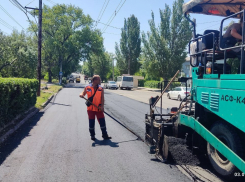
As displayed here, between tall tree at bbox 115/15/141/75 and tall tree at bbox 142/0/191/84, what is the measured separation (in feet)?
57.5

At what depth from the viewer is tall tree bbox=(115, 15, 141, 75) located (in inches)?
2406

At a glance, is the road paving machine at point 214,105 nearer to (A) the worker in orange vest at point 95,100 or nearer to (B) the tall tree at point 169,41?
(A) the worker in orange vest at point 95,100

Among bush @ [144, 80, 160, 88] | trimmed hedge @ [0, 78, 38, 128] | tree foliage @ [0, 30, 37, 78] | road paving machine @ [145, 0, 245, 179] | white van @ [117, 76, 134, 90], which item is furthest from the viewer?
bush @ [144, 80, 160, 88]

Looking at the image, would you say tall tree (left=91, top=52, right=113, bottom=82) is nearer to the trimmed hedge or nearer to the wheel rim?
the trimmed hedge

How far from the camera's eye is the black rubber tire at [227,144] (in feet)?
13.3

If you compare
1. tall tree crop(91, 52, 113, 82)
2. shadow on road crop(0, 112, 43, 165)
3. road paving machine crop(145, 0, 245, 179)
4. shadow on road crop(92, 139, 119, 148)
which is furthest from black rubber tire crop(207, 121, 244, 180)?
tall tree crop(91, 52, 113, 82)

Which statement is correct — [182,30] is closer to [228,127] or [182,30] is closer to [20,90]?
[20,90]

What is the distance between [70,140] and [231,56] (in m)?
4.73

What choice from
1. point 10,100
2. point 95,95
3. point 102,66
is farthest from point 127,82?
point 95,95

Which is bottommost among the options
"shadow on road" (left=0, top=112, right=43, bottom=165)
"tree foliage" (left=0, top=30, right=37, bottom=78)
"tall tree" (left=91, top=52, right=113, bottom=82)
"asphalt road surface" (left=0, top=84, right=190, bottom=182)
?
"asphalt road surface" (left=0, top=84, right=190, bottom=182)

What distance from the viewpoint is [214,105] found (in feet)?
14.5

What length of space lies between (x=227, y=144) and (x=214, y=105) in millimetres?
638

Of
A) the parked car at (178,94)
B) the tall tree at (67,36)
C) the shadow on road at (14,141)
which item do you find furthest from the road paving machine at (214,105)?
the tall tree at (67,36)

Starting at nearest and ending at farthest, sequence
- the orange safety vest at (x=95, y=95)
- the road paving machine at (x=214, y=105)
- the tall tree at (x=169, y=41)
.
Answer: the road paving machine at (x=214, y=105)
the orange safety vest at (x=95, y=95)
the tall tree at (x=169, y=41)
